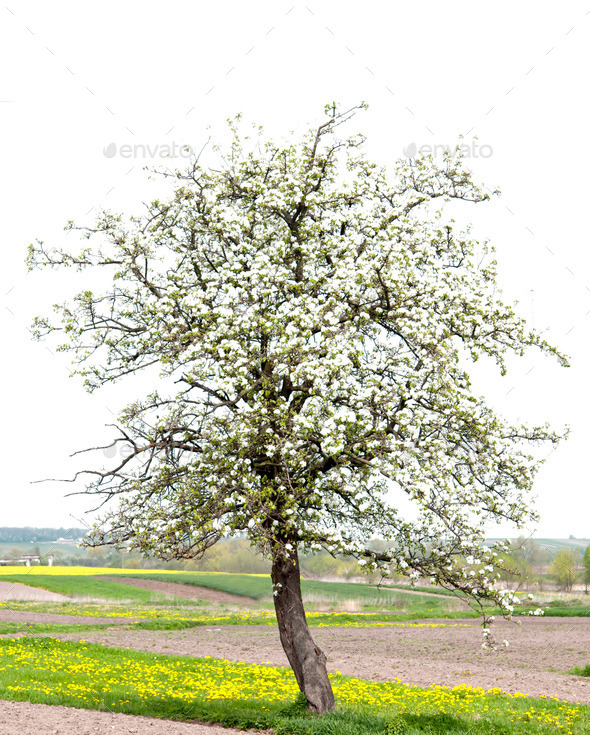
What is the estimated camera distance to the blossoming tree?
11133 millimetres

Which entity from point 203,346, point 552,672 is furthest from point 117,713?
point 552,672

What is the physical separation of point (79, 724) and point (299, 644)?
15.1 ft

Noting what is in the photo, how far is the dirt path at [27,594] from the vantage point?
53.3 metres

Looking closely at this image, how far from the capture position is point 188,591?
6631cm

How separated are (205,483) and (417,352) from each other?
4.57 metres

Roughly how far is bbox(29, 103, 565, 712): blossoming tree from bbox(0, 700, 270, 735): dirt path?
8.68ft

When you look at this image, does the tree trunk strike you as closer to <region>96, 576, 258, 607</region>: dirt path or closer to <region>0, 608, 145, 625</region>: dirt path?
<region>0, 608, 145, 625</region>: dirt path

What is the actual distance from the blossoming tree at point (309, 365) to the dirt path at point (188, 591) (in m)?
51.6

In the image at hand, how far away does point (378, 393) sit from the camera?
37.0 feet

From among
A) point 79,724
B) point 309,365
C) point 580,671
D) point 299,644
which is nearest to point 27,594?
point 580,671

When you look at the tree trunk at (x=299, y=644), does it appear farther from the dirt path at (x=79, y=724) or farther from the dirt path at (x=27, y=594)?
the dirt path at (x=27, y=594)

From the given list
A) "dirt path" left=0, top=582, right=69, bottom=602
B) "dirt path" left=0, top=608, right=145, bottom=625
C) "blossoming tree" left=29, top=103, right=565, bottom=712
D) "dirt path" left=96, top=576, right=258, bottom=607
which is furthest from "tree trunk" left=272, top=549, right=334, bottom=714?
"dirt path" left=96, top=576, right=258, bottom=607

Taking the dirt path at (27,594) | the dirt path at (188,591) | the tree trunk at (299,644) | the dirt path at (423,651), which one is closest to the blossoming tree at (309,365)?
the tree trunk at (299,644)

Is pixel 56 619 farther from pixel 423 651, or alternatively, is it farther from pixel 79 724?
pixel 79 724
